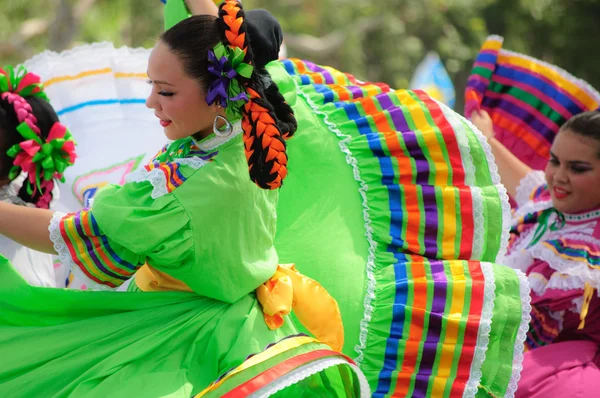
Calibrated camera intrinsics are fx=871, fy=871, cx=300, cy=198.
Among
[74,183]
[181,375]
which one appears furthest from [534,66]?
[181,375]

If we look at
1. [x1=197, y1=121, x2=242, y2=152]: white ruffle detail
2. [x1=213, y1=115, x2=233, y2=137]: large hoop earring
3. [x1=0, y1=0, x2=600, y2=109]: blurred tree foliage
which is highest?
[x1=213, y1=115, x2=233, y2=137]: large hoop earring

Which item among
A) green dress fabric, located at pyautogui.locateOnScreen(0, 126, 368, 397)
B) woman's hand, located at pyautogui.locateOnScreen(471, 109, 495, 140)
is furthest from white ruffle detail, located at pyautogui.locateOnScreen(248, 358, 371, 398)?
woman's hand, located at pyautogui.locateOnScreen(471, 109, 495, 140)

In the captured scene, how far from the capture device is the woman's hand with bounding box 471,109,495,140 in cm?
367

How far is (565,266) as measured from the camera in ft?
10.6

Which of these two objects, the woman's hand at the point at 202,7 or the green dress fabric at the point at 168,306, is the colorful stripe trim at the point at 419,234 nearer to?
the green dress fabric at the point at 168,306

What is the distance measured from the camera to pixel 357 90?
10.0 ft

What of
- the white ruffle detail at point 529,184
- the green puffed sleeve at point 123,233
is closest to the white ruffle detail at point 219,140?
the green puffed sleeve at point 123,233

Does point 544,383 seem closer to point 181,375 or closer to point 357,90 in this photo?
point 357,90

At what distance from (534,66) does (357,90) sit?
3.77ft

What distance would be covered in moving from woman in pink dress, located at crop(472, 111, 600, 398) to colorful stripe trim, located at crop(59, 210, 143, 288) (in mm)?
1729

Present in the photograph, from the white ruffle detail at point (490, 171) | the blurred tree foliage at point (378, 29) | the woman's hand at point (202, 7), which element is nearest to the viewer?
the woman's hand at point (202, 7)

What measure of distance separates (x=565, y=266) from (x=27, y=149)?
6.42ft

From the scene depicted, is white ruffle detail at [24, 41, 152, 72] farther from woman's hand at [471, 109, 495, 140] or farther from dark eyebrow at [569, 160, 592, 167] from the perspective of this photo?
dark eyebrow at [569, 160, 592, 167]

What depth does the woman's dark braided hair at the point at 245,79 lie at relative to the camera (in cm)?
208
